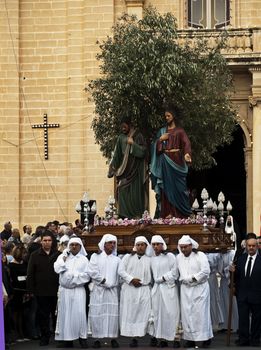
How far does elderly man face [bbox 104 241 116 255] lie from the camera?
1938cm

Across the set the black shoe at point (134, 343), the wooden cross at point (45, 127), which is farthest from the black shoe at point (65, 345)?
the wooden cross at point (45, 127)

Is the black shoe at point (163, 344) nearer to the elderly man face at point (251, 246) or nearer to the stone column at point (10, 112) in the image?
the elderly man face at point (251, 246)

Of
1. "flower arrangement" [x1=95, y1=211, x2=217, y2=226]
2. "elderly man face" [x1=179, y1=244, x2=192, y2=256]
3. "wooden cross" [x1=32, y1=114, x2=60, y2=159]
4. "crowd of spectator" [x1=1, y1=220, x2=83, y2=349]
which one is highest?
"wooden cross" [x1=32, y1=114, x2=60, y2=159]

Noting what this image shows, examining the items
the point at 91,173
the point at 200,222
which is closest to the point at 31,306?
the point at 200,222

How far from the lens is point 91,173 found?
114 ft

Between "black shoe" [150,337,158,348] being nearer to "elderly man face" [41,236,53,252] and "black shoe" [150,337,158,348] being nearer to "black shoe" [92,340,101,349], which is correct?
"black shoe" [92,340,101,349]

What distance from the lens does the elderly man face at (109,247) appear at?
19375 millimetres

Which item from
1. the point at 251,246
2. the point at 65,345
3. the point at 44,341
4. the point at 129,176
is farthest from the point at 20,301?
the point at 251,246

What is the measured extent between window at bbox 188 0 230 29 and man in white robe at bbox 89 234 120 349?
675 inches

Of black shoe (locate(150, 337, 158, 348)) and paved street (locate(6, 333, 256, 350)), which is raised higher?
black shoe (locate(150, 337, 158, 348))

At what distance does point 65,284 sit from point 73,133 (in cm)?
1606

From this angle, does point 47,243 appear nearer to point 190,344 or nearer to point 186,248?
point 186,248

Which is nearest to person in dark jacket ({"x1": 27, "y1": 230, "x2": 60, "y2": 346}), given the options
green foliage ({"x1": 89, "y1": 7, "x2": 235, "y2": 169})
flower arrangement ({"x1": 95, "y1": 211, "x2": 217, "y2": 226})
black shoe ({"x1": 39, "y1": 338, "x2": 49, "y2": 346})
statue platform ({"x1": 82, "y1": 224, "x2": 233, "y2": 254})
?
black shoe ({"x1": 39, "y1": 338, "x2": 49, "y2": 346})

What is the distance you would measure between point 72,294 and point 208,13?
712 inches
